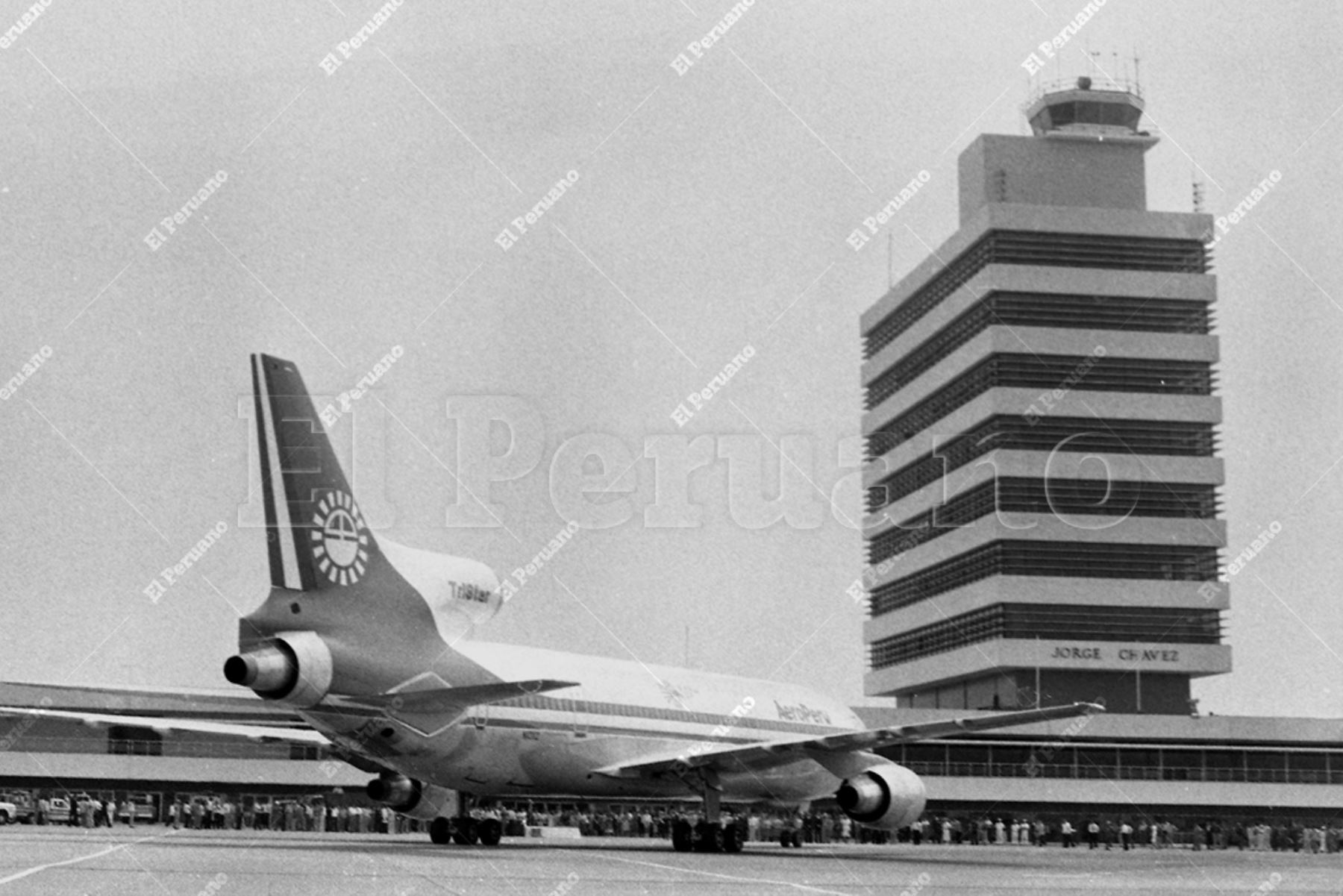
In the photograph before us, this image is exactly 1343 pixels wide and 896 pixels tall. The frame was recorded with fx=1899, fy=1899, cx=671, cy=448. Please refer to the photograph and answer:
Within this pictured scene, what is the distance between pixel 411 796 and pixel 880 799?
30.2ft

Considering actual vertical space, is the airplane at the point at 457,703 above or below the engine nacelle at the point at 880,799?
→ above

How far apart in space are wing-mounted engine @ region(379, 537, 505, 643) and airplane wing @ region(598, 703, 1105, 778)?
21.8 feet

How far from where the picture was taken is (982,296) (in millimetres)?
119750

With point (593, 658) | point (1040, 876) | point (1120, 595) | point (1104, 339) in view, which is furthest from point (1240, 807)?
point (1040, 876)

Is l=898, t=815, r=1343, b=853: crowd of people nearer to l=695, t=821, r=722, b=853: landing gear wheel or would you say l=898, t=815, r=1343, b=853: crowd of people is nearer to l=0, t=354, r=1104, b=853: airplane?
l=0, t=354, r=1104, b=853: airplane

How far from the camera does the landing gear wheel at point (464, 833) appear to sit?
37750mm

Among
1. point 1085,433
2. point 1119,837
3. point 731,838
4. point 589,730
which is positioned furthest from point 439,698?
point 1085,433

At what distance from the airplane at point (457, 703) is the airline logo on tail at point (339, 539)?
2cm

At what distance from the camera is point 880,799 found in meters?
37.3

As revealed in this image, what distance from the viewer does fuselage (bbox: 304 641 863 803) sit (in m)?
34.2

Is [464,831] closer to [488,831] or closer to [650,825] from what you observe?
[488,831]

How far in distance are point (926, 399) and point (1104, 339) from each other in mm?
13204

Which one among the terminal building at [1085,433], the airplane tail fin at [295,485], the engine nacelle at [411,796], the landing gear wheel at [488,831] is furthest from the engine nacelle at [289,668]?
the terminal building at [1085,433]

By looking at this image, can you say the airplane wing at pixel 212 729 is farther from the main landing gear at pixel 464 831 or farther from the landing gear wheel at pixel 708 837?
the landing gear wheel at pixel 708 837
